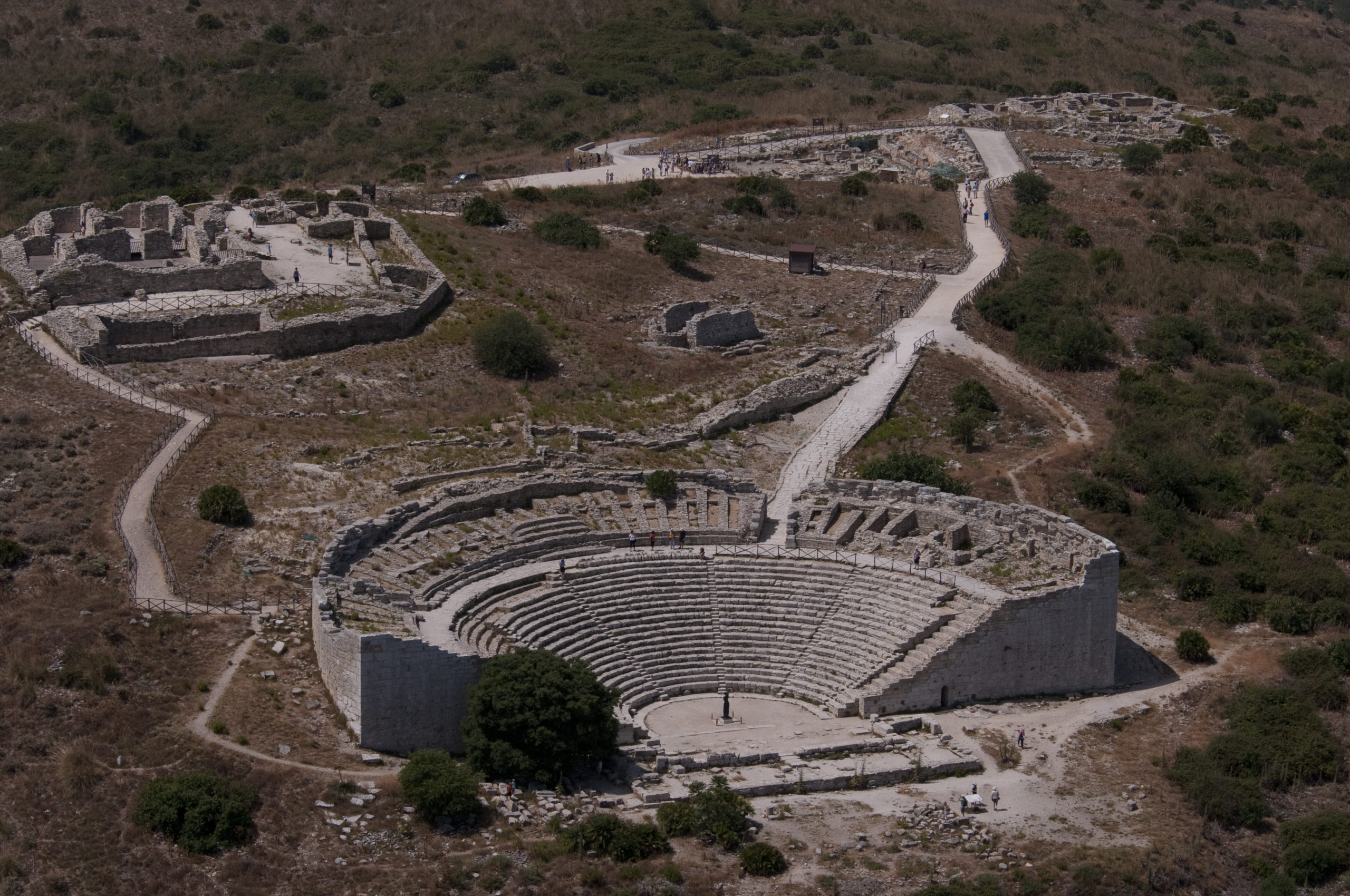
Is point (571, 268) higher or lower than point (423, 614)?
higher

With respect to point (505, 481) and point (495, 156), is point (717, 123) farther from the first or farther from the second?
point (505, 481)

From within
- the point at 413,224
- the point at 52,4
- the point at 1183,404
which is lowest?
the point at 1183,404

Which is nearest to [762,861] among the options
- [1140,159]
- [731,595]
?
[731,595]

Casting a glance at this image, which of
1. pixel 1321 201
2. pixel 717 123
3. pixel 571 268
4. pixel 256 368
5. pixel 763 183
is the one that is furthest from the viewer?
pixel 717 123

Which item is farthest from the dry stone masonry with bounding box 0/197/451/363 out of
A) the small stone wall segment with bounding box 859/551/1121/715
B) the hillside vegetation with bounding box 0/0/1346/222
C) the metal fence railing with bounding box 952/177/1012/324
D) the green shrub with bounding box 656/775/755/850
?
the green shrub with bounding box 656/775/755/850

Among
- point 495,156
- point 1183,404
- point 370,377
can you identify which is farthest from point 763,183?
point 370,377

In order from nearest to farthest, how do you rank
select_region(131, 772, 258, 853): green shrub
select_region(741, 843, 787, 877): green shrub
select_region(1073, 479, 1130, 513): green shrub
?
select_region(131, 772, 258, 853): green shrub → select_region(741, 843, 787, 877): green shrub → select_region(1073, 479, 1130, 513): green shrub

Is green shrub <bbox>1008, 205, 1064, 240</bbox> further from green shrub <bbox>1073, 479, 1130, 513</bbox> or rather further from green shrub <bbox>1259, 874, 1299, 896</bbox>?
green shrub <bbox>1259, 874, 1299, 896</bbox>
